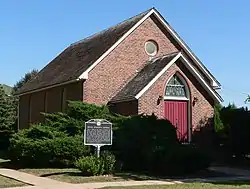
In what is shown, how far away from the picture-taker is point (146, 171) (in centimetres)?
2086

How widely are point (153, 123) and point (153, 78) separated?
15.7ft

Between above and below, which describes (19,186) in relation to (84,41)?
below

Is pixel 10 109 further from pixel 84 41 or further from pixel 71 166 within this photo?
pixel 71 166

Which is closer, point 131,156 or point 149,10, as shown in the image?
point 131,156

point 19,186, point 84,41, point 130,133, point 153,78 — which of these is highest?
point 84,41

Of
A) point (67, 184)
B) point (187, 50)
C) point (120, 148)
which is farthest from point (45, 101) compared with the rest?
point (67, 184)

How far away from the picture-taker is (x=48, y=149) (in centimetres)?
2183

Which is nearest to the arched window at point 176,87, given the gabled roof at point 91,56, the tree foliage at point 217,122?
the tree foliage at point 217,122

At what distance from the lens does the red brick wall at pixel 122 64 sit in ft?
95.5

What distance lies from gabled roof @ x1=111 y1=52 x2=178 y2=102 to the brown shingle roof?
2.42 m

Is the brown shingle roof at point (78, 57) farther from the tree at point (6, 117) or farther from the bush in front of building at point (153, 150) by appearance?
the tree at point (6, 117)

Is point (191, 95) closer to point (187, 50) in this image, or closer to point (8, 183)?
point (187, 50)

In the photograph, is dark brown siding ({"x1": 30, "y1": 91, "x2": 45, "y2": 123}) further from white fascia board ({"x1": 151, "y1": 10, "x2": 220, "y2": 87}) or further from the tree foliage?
the tree foliage

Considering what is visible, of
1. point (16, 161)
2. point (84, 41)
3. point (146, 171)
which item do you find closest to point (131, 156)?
point (146, 171)
